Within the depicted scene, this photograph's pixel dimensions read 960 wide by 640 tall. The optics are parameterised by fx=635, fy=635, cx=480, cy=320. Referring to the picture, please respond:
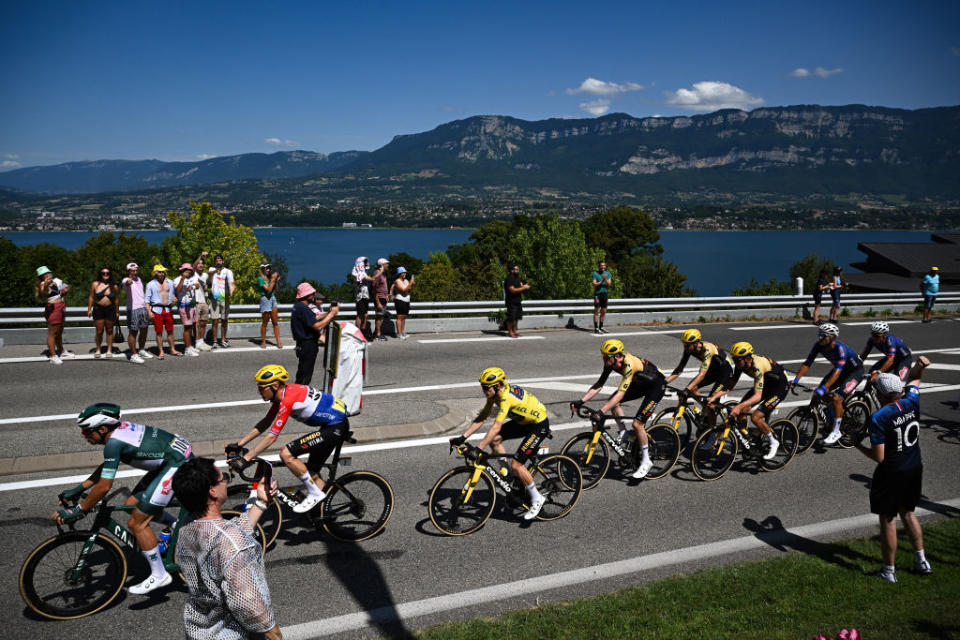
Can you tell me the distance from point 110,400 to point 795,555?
10.6 meters

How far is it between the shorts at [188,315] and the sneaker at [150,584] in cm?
958

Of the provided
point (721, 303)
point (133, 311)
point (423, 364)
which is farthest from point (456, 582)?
point (721, 303)

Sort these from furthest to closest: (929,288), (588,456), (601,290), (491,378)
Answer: (929,288)
(601,290)
(588,456)
(491,378)

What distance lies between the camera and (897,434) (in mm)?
5953

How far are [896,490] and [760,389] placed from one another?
2.89 metres

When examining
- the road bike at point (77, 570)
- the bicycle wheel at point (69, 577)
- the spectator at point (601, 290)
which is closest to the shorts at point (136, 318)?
the road bike at point (77, 570)

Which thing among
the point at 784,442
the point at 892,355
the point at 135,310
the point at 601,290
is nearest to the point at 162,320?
the point at 135,310

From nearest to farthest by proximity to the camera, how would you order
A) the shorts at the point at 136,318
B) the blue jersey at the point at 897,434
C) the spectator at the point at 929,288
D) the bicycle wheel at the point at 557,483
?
the blue jersey at the point at 897,434
the bicycle wheel at the point at 557,483
the shorts at the point at 136,318
the spectator at the point at 929,288

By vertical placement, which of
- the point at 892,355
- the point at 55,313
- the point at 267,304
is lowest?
the point at 892,355

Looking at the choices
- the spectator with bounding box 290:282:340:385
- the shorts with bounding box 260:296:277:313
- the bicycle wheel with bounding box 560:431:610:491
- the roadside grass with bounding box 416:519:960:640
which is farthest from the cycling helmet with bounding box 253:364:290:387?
the shorts with bounding box 260:296:277:313

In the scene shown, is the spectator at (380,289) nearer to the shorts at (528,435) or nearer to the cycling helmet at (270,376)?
the shorts at (528,435)

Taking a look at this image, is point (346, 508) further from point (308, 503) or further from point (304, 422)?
point (304, 422)

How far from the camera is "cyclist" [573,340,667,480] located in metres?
8.14

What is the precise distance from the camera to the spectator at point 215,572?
3248 mm
